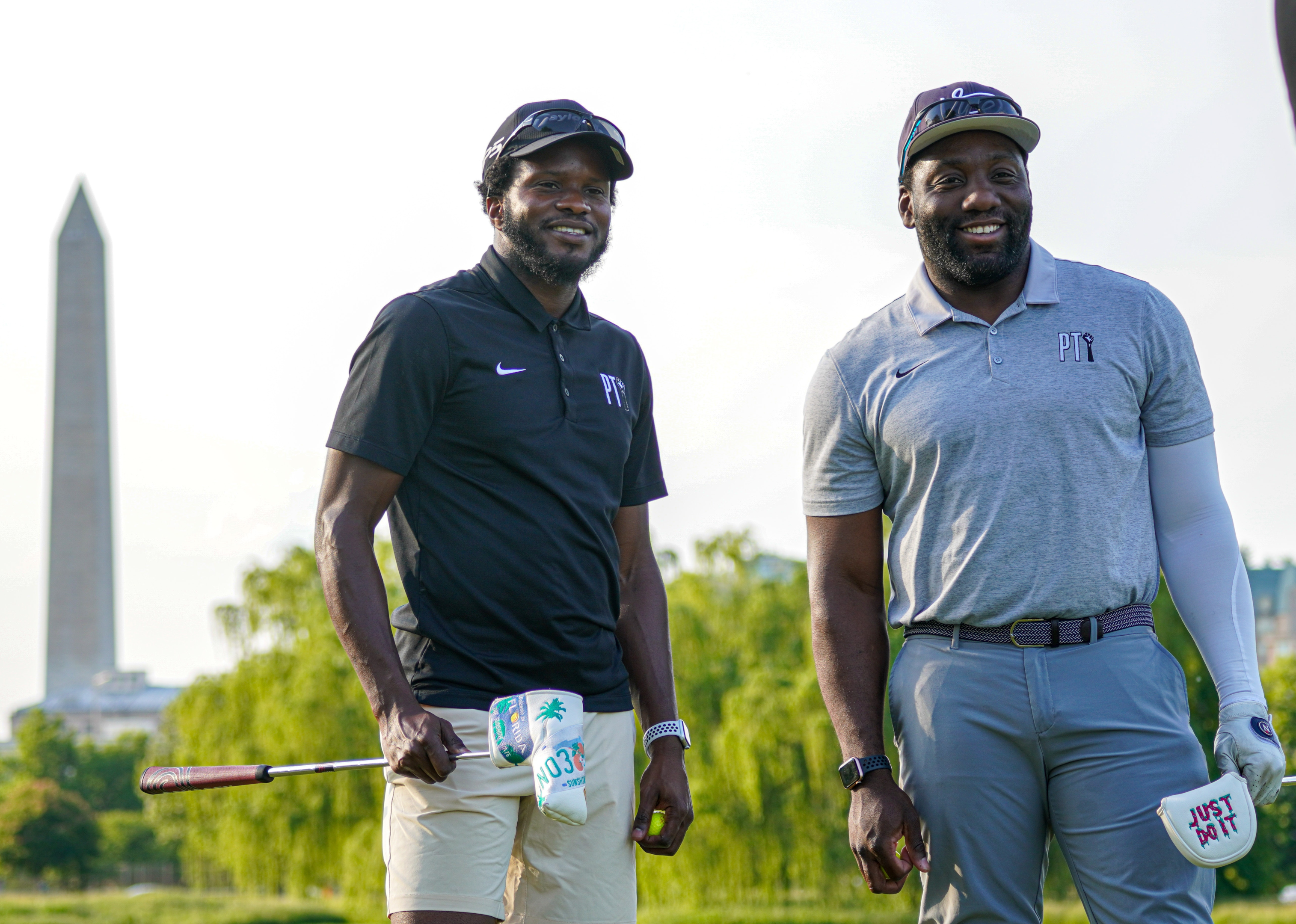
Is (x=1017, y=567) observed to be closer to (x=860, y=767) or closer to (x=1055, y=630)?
(x=1055, y=630)

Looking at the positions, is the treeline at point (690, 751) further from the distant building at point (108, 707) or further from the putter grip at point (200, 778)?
the distant building at point (108, 707)

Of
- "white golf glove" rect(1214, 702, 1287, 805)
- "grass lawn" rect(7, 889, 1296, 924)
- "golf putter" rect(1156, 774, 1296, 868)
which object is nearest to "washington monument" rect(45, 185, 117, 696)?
"grass lawn" rect(7, 889, 1296, 924)

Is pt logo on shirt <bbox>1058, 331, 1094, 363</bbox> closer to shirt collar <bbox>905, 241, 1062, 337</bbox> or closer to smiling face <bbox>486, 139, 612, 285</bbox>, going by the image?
shirt collar <bbox>905, 241, 1062, 337</bbox>

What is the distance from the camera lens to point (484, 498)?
3.07 m

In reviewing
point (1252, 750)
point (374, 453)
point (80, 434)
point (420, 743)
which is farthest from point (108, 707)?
point (1252, 750)

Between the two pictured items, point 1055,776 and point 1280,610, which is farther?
point 1280,610

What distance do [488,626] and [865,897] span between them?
1913 centimetres

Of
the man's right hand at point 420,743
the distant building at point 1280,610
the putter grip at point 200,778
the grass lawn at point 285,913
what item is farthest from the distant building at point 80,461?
the man's right hand at point 420,743

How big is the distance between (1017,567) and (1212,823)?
0.61m

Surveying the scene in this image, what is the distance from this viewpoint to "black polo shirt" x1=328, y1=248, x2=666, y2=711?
3023mm

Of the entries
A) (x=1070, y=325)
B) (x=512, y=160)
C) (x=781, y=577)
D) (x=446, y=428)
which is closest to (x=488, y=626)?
(x=446, y=428)

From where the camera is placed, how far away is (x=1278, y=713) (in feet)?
41.0

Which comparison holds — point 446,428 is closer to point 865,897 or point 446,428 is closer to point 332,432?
point 332,432

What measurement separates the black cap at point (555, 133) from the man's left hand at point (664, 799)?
1.44 meters
